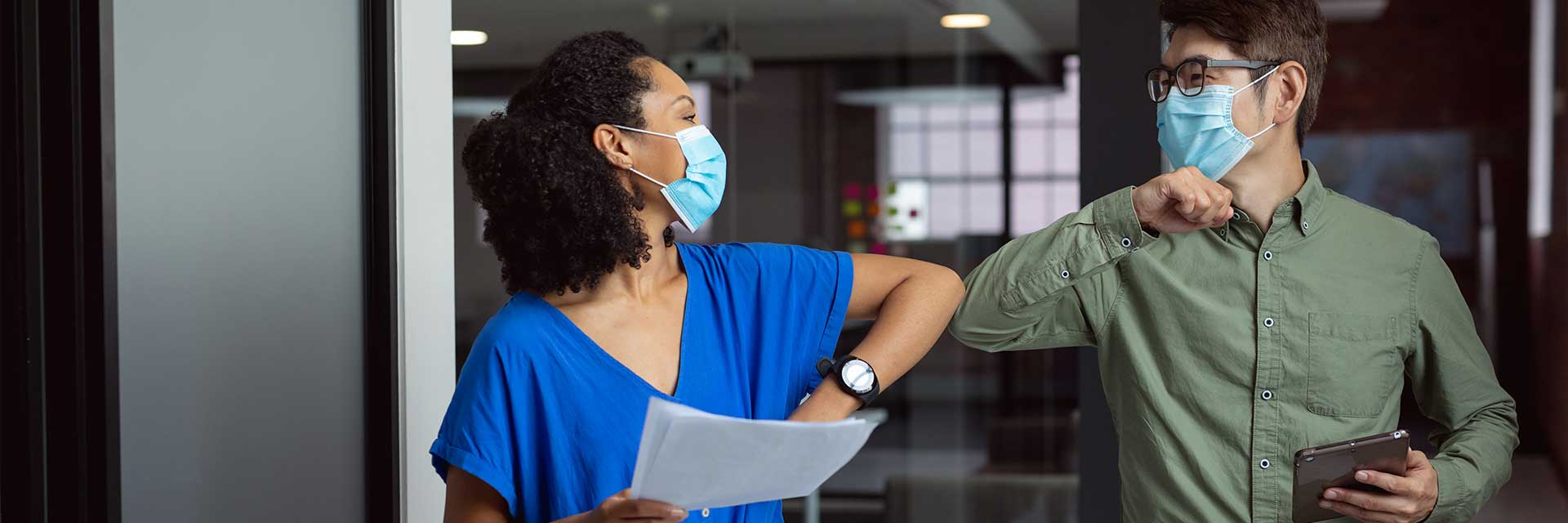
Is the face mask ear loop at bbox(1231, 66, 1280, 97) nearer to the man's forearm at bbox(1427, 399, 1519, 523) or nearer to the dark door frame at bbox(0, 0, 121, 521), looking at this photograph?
the man's forearm at bbox(1427, 399, 1519, 523)

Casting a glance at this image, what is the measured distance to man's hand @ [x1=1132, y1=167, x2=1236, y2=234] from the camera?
143 centimetres

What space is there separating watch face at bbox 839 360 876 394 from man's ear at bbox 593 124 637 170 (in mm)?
354

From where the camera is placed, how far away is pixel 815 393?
1373mm

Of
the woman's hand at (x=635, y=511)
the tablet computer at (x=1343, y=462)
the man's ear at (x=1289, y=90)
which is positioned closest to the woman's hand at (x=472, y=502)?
the woman's hand at (x=635, y=511)

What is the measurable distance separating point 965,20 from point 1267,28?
248cm

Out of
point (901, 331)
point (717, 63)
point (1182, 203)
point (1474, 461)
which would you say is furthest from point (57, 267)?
point (717, 63)

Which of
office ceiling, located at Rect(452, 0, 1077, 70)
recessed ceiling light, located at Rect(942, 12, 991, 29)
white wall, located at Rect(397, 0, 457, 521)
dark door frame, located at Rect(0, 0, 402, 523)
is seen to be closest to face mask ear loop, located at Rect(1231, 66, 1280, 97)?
white wall, located at Rect(397, 0, 457, 521)

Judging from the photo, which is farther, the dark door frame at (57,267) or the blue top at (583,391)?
the dark door frame at (57,267)

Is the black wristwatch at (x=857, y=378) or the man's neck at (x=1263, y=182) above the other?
the man's neck at (x=1263, y=182)

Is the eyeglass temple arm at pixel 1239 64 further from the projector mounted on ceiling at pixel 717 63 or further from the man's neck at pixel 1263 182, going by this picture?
the projector mounted on ceiling at pixel 717 63

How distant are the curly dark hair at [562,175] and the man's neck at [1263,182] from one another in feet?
2.70

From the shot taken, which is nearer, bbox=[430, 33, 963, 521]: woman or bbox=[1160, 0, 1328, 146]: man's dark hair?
bbox=[430, 33, 963, 521]: woman

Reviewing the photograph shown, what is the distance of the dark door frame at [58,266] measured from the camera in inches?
55.3

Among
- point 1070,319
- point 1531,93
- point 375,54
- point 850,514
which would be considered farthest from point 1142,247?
point 850,514
